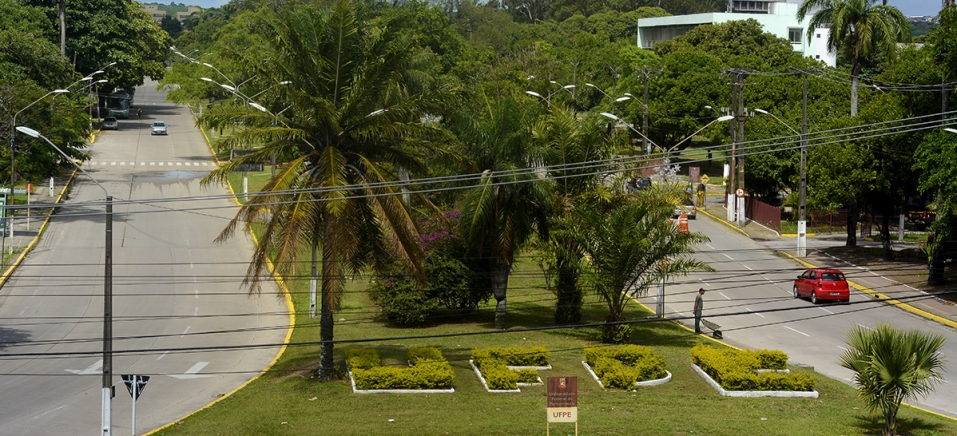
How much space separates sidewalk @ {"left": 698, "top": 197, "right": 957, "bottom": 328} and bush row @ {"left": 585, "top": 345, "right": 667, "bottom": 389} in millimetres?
8721

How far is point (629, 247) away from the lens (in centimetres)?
2877

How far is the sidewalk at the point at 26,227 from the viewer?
40188 millimetres

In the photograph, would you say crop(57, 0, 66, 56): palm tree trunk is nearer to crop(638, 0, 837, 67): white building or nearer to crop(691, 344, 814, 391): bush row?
crop(638, 0, 837, 67): white building

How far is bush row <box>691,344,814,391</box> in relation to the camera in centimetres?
2406

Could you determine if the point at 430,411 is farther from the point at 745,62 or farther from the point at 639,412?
the point at 745,62

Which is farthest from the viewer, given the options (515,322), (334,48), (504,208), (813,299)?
(813,299)

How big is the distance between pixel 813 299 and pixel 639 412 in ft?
55.3

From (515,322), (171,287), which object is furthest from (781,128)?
(171,287)

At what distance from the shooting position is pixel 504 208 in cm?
3027

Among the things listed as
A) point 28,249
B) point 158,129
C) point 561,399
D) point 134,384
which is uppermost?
point 158,129

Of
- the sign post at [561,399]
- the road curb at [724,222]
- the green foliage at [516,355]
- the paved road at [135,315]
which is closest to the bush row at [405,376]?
the green foliage at [516,355]

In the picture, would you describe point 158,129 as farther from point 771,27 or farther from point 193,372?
point 771,27

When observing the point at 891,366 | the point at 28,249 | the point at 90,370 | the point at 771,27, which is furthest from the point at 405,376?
the point at 771,27

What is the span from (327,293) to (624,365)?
7.58 metres
